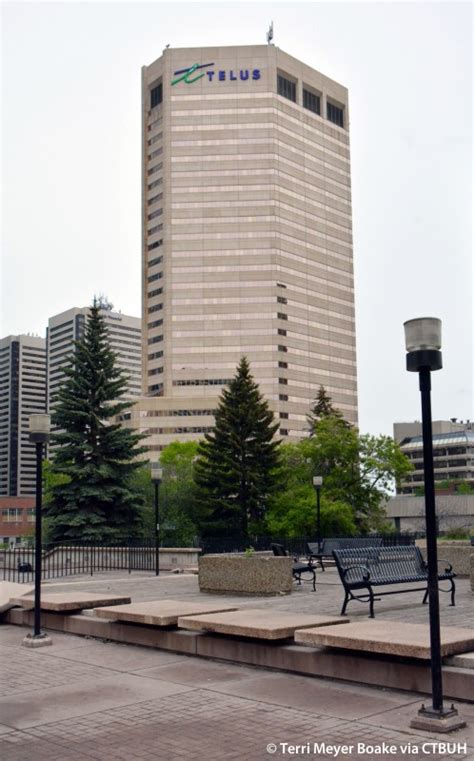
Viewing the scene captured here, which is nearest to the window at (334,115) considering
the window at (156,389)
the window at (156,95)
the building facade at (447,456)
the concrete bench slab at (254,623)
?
Result: the window at (156,95)

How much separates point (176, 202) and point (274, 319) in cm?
2950

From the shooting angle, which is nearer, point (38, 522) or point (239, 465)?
point (38, 522)

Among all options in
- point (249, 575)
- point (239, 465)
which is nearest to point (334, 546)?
point (249, 575)

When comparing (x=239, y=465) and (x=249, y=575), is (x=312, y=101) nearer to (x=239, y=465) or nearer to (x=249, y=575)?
(x=239, y=465)

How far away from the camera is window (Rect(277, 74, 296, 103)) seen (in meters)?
161

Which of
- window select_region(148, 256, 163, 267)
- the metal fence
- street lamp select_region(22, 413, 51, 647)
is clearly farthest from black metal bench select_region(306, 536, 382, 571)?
window select_region(148, 256, 163, 267)

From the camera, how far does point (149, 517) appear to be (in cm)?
4597

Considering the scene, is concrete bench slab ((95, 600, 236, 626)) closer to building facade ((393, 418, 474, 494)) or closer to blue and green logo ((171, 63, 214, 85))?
building facade ((393, 418, 474, 494))

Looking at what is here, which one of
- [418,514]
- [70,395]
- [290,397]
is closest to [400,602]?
[70,395]

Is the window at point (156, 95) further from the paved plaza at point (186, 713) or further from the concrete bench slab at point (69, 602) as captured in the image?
the paved plaza at point (186, 713)

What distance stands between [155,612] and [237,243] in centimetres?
14131

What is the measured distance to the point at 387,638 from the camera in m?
7.84

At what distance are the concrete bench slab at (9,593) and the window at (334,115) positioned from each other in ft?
560

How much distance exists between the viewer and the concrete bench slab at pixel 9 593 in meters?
13.6
